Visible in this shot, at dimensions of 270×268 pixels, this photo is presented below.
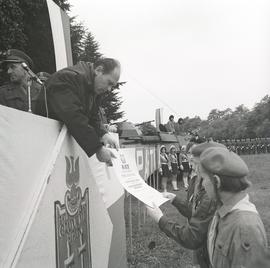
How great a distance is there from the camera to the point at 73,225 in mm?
2525

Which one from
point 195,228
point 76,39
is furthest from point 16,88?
point 76,39

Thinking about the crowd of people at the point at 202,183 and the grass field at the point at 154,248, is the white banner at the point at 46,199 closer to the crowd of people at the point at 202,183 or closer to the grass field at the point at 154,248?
the crowd of people at the point at 202,183

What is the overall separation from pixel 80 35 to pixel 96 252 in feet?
69.7

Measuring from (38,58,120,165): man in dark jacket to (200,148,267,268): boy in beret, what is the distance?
2.26 ft

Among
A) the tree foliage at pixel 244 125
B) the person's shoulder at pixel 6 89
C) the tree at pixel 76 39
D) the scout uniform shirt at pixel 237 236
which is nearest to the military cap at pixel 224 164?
the scout uniform shirt at pixel 237 236

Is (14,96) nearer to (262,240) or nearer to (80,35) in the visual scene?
(262,240)

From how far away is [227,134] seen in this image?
76688 millimetres

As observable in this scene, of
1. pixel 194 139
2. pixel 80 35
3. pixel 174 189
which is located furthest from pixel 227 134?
pixel 194 139

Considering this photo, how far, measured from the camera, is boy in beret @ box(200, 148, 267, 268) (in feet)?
6.51

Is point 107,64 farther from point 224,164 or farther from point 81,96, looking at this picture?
point 224,164

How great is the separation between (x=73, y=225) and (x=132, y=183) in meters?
0.55

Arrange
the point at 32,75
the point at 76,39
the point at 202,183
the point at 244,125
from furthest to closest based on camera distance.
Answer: the point at 244,125
the point at 76,39
the point at 32,75
the point at 202,183

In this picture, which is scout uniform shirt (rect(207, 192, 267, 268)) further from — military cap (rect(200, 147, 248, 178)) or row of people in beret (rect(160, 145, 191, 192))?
row of people in beret (rect(160, 145, 191, 192))

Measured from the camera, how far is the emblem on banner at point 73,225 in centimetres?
229
